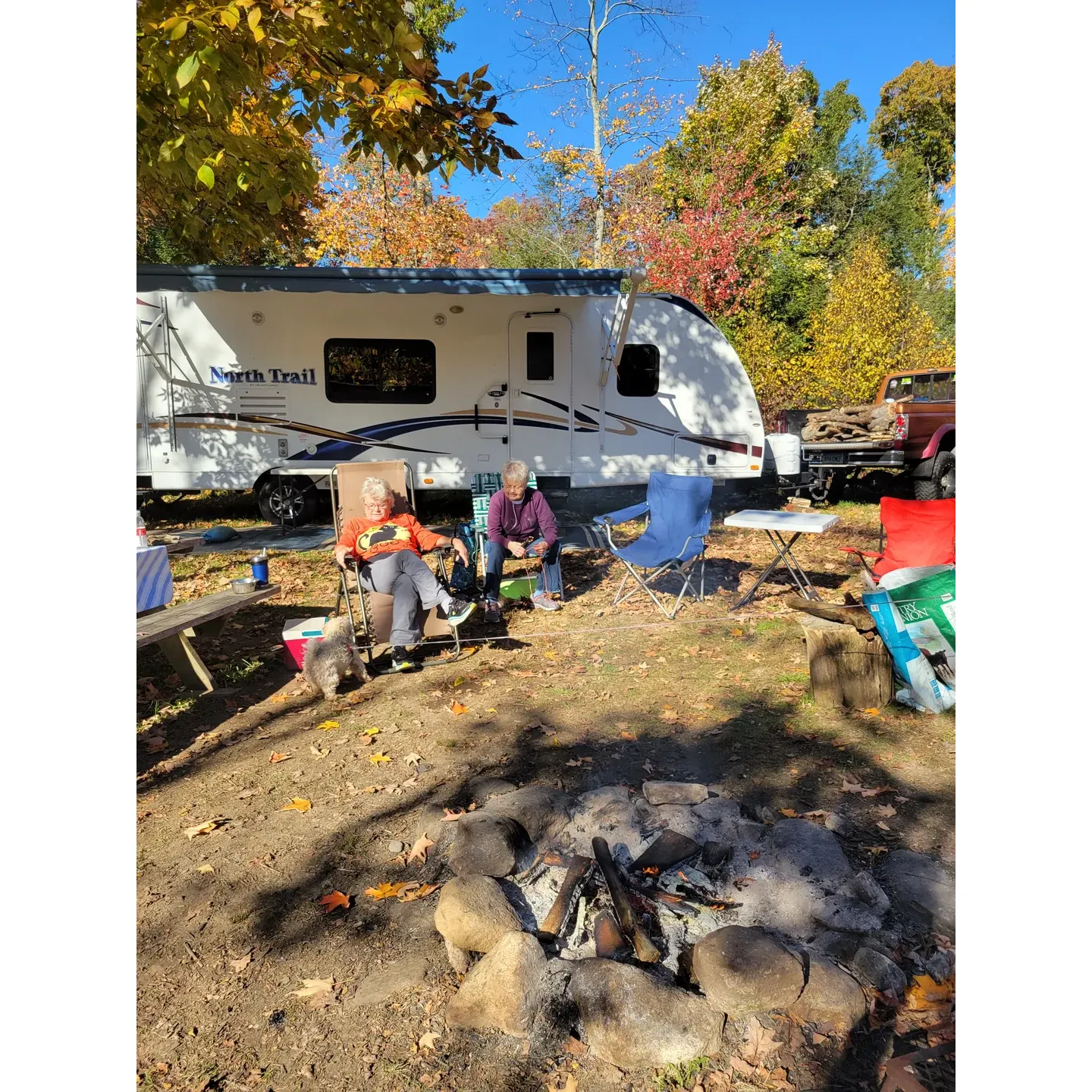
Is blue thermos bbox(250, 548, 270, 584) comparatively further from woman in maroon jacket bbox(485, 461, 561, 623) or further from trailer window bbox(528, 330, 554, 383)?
trailer window bbox(528, 330, 554, 383)

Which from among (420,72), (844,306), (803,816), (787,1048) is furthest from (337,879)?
(844,306)

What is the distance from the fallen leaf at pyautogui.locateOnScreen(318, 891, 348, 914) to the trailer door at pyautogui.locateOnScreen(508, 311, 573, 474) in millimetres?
6511

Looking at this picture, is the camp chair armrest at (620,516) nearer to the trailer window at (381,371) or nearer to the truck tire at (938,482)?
the trailer window at (381,371)

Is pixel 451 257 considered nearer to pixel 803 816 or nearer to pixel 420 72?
pixel 420 72

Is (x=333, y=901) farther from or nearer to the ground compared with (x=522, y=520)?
nearer to the ground

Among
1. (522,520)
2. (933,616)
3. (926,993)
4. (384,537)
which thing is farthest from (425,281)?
(926,993)

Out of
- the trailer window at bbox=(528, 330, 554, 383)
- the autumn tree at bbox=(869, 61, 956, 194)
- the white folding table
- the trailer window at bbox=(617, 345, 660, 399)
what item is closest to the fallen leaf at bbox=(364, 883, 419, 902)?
the autumn tree at bbox=(869, 61, 956, 194)

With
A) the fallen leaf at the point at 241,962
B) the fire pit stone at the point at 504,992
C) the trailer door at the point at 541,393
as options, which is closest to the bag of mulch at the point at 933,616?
the fire pit stone at the point at 504,992

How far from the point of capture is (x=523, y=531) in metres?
5.88

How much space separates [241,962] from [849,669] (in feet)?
9.48

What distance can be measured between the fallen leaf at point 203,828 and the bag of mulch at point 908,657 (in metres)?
3.08

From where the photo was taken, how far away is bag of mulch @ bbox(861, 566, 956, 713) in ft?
12.0

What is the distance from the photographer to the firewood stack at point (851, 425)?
9.54 meters

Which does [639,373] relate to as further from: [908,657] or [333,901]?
[333,901]
